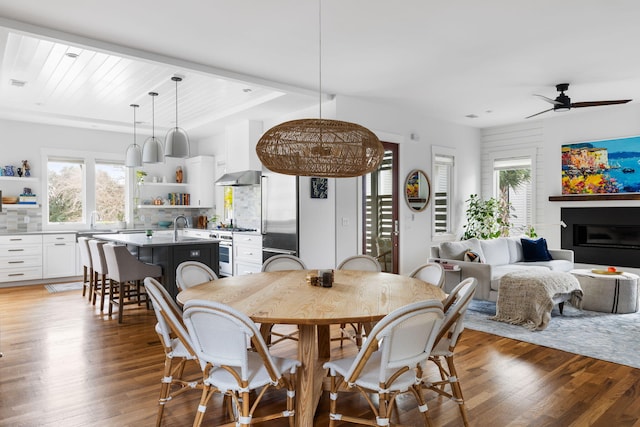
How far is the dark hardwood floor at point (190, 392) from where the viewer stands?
8.47ft

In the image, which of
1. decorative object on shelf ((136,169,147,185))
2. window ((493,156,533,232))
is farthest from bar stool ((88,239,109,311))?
window ((493,156,533,232))

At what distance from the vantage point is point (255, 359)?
2.40 metres

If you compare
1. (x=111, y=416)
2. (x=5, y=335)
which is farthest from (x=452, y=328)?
(x=5, y=335)

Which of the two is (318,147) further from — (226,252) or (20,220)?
(20,220)

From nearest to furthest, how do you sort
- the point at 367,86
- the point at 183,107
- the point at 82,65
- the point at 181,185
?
1. the point at 82,65
2. the point at 367,86
3. the point at 183,107
4. the point at 181,185

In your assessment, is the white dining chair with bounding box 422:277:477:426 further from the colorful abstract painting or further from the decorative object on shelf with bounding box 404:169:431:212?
the colorful abstract painting

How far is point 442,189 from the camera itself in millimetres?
7602

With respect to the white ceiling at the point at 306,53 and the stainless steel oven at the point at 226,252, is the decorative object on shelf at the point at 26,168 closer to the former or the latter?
the white ceiling at the point at 306,53

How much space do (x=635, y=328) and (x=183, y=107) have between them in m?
6.32

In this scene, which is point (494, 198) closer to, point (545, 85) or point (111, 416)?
point (545, 85)

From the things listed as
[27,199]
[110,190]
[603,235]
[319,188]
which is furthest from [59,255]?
[603,235]

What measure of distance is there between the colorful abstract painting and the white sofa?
4.30 ft

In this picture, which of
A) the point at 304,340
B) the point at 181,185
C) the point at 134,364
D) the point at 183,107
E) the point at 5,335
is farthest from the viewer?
the point at 181,185

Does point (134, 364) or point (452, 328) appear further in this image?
point (134, 364)
